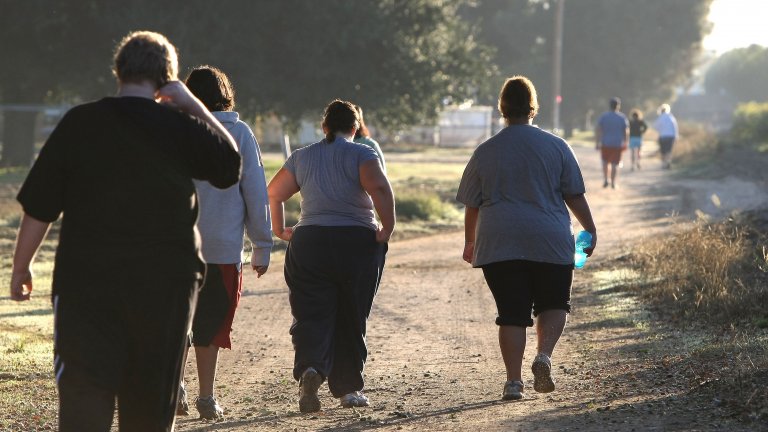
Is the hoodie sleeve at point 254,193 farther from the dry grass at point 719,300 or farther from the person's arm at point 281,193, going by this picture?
the dry grass at point 719,300

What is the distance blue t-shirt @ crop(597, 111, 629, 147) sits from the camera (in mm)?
23391

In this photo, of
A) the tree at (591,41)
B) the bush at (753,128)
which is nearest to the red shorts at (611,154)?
the bush at (753,128)

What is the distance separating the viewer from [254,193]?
255 inches

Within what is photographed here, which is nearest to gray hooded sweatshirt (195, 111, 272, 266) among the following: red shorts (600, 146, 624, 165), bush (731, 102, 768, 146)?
red shorts (600, 146, 624, 165)

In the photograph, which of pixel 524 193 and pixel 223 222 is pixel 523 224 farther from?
pixel 223 222

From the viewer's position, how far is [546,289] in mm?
7035

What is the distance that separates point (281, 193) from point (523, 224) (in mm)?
1347

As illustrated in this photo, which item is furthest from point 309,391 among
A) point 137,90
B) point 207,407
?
point 137,90

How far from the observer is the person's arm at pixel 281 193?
7258mm

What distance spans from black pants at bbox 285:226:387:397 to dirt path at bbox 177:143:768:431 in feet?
0.80

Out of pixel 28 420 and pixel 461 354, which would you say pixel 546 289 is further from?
pixel 28 420

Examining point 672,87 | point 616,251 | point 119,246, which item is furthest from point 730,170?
point 672,87

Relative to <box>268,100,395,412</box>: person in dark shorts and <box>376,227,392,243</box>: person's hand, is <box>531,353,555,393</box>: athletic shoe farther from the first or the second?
<box>376,227,392,243</box>: person's hand

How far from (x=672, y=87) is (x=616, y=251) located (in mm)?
67869
